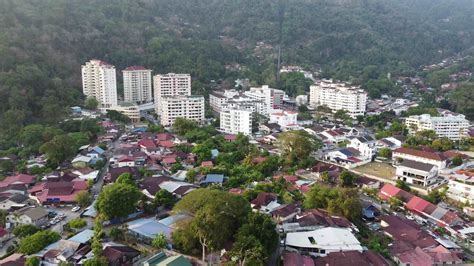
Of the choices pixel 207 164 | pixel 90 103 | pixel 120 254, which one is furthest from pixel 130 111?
pixel 120 254

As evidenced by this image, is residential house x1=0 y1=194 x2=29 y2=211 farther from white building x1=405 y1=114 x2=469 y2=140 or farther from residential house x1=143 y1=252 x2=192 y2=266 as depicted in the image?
white building x1=405 y1=114 x2=469 y2=140

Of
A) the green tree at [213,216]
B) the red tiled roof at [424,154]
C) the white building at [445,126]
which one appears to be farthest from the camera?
the white building at [445,126]

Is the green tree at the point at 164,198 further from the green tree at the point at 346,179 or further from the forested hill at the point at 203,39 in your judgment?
the forested hill at the point at 203,39

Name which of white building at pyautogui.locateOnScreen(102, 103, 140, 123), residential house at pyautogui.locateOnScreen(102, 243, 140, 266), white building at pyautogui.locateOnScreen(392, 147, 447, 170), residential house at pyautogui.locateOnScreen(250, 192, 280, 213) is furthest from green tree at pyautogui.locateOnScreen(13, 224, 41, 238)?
white building at pyautogui.locateOnScreen(102, 103, 140, 123)

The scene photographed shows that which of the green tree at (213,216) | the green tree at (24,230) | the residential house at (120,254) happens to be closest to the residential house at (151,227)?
the residential house at (120,254)

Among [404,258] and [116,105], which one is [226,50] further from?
[404,258]

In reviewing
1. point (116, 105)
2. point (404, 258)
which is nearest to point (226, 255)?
point (404, 258)
